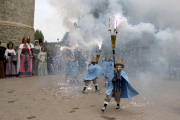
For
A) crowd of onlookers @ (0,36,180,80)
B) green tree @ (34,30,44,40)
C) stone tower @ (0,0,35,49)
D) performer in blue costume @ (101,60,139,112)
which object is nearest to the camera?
performer in blue costume @ (101,60,139,112)

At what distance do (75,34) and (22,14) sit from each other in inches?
213

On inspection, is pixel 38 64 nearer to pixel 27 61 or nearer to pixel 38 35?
pixel 27 61

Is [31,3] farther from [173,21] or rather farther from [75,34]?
[173,21]

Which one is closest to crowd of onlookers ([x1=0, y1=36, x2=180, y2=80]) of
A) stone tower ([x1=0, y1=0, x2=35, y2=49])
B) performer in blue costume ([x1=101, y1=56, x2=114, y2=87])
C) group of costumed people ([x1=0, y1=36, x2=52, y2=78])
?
group of costumed people ([x1=0, y1=36, x2=52, y2=78])

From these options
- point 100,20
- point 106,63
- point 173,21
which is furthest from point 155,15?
point 100,20

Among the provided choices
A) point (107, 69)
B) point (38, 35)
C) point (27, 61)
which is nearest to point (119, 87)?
point (107, 69)

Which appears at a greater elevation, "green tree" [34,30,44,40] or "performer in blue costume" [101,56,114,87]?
"green tree" [34,30,44,40]

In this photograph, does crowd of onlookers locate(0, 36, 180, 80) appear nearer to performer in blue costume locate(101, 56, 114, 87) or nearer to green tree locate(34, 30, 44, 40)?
performer in blue costume locate(101, 56, 114, 87)

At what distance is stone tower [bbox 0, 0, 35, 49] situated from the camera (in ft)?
47.9

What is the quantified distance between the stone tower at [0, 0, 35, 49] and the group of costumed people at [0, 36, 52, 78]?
195 centimetres

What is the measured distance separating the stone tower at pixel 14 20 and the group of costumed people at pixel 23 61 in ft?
6.41

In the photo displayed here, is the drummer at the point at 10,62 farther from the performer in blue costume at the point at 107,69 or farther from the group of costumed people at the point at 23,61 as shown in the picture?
the performer in blue costume at the point at 107,69

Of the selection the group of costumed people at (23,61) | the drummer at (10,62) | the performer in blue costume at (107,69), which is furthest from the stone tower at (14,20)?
the performer in blue costume at (107,69)

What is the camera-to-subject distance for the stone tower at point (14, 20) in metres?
14.6
